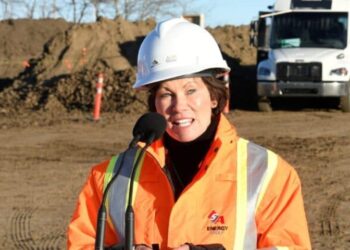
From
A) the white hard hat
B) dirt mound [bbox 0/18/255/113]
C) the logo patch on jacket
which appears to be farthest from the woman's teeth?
dirt mound [bbox 0/18/255/113]

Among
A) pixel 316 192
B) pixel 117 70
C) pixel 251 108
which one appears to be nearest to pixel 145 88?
pixel 316 192

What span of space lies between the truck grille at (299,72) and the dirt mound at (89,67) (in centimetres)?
381

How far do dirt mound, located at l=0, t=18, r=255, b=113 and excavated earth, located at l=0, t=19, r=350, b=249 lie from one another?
0.04 m

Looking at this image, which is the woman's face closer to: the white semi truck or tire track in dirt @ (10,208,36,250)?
tire track in dirt @ (10,208,36,250)

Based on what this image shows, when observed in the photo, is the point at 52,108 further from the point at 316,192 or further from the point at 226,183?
the point at 226,183

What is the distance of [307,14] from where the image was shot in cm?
2225

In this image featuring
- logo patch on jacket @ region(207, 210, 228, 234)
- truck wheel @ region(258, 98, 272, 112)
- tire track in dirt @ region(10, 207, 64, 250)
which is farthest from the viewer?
truck wheel @ region(258, 98, 272, 112)

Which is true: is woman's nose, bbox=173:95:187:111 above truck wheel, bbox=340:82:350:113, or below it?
above

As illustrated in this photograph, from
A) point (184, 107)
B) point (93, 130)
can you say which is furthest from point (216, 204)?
point (93, 130)

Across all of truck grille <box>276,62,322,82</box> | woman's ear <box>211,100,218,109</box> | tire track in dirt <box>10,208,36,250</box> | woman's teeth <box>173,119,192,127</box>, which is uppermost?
woman's ear <box>211,100,218,109</box>

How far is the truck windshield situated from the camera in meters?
22.2

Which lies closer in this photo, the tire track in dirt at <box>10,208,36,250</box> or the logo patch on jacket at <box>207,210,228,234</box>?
the logo patch on jacket at <box>207,210,228,234</box>

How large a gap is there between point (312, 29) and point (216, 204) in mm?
19641

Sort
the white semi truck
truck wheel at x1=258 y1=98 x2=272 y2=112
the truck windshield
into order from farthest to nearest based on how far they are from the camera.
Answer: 1. truck wheel at x1=258 y1=98 x2=272 y2=112
2. the truck windshield
3. the white semi truck
